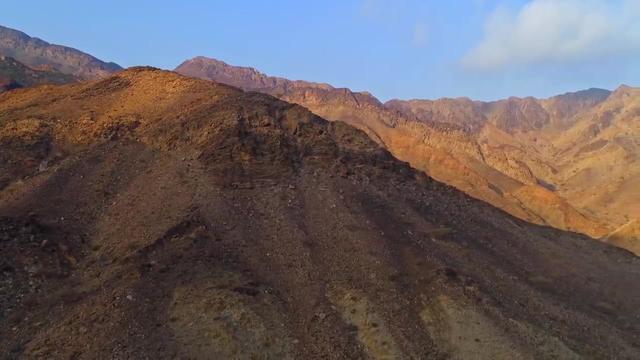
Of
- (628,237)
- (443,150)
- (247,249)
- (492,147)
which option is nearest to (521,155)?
(492,147)

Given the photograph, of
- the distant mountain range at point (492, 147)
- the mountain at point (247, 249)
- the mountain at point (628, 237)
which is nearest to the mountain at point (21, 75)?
the distant mountain range at point (492, 147)

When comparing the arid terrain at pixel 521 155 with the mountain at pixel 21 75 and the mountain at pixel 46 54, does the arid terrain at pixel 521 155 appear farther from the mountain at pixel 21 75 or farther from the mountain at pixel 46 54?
the mountain at pixel 21 75

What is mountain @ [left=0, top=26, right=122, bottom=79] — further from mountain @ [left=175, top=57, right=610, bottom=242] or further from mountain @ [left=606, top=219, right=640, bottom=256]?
mountain @ [left=606, top=219, right=640, bottom=256]

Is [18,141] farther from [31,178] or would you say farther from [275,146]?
[275,146]

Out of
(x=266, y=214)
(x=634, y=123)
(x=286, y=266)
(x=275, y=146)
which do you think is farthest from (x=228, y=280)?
(x=634, y=123)

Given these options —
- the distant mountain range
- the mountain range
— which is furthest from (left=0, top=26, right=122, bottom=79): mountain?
the mountain range

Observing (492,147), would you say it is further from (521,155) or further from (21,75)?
(21,75)

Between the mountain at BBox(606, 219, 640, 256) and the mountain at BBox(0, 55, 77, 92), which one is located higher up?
the mountain at BBox(0, 55, 77, 92)
